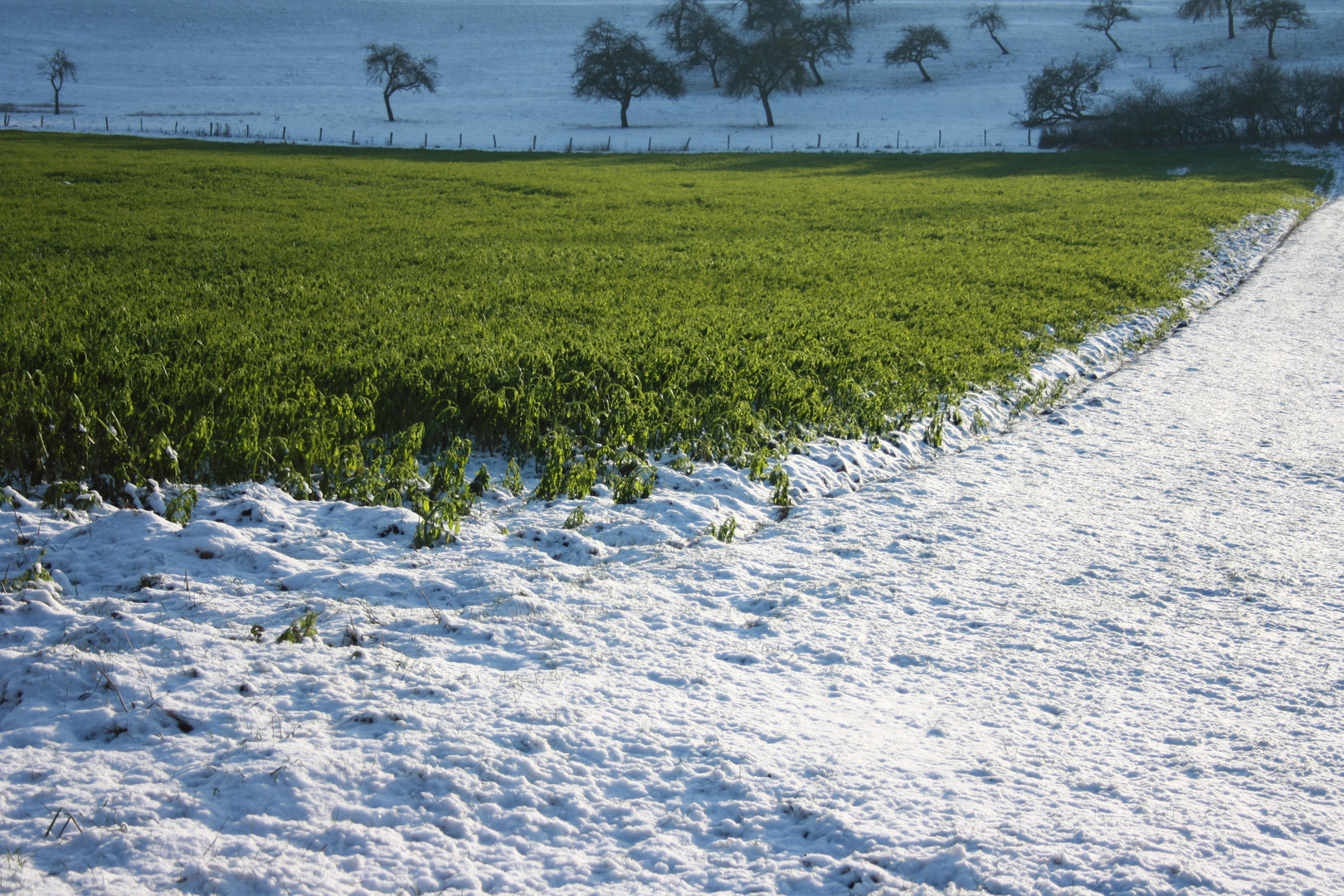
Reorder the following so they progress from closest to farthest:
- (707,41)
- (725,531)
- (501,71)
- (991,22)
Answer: (725,531) < (707,41) < (991,22) < (501,71)

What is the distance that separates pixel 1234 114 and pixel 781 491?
5833 centimetres

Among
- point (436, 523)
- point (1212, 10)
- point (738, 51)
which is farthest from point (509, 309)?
point (1212, 10)

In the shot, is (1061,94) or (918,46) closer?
(1061,94)

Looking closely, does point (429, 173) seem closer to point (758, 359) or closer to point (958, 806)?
point (758, 359)

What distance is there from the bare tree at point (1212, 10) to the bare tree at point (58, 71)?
93427 mm

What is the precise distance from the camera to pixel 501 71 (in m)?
77.8

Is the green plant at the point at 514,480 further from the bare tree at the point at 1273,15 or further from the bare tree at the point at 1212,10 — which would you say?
the bare tree at the point at 1212,10

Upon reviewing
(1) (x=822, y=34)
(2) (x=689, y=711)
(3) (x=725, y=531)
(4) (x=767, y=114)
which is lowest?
(2) (x=689, y=711)

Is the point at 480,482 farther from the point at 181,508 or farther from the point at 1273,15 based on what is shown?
the point at 1273,15

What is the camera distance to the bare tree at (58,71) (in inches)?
2398

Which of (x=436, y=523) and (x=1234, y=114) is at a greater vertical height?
(x=1234, y=114)

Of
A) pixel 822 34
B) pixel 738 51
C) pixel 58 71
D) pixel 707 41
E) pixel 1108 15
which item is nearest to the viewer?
pixel 58 71

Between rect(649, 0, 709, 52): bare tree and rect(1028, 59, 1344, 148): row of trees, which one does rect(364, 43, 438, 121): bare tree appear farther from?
rect(1028, 59, 1344, 148): row of trees

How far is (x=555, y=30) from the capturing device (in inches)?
3501
